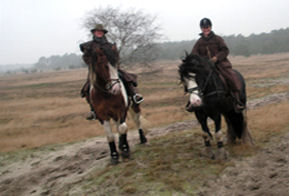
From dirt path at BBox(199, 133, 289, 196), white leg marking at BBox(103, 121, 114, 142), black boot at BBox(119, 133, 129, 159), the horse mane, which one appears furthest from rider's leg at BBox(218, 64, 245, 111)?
white leg marking at BBox(103, 121, 114, 142)

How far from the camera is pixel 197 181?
448cm

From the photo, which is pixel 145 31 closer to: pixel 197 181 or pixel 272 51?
pixel 197 181

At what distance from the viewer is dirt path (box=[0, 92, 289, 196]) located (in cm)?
440

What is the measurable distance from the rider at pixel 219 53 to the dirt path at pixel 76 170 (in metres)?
1.29

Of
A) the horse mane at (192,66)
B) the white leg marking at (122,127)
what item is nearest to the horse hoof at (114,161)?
the white leg marking at (122,127)

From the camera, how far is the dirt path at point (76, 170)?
4.40 metres

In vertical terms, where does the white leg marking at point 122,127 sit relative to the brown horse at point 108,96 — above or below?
below

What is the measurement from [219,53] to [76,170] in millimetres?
4212

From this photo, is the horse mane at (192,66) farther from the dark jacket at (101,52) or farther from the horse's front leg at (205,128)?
the dark jacket at (101,52)

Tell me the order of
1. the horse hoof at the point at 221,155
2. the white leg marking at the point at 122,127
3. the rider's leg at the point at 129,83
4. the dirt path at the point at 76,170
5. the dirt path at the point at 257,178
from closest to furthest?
the dirt path at the point at 257,178, the dirt path at the point at 76,170, the horse hoof at the point at 221,155, the white leg marking at the point at 122,127, the rider's leg at the point at 129,83

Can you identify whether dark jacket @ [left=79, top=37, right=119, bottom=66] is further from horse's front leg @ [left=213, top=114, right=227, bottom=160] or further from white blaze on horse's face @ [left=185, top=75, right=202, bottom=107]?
horse's front leg @ [left=213, top=114, right=227, bottom=160]

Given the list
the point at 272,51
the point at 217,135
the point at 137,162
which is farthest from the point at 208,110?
the point at 272,51

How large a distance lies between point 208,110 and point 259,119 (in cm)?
441

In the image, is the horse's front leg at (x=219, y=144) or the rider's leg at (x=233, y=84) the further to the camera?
the rider's leg at (x=233, y=84)
